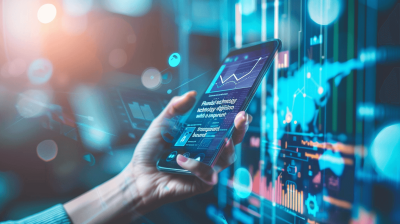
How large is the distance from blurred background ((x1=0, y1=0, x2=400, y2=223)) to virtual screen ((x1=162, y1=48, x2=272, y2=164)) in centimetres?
8

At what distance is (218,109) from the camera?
692 mm

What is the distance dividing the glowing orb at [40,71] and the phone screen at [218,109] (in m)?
0.78

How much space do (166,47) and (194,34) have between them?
6.3 inches

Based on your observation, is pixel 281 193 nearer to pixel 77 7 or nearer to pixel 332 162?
pixel 332 162

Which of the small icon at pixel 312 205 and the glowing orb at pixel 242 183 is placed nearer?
the small icon at pixel 312 205

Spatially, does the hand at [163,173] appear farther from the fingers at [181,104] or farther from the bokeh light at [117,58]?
the bokeh light at [117,58]

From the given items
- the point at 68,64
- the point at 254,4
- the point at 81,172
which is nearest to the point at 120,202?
the point at 81,172

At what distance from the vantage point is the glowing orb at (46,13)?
1.06m

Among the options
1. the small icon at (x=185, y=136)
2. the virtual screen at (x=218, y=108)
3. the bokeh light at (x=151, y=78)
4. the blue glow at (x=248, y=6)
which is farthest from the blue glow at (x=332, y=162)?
the bokeh light at (x=151, y=78)

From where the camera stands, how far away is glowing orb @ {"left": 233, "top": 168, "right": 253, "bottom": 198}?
0.79m

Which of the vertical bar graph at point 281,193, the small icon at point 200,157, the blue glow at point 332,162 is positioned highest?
the blue glow at point 332,162

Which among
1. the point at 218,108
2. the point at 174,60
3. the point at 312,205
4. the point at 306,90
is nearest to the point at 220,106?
the point at 218,108

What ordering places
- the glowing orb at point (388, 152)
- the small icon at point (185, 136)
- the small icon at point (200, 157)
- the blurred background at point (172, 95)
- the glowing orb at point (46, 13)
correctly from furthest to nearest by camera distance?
the glowing orb at point (46, 13) < the small icon at point (185, 136) < the small icon at point (200, 157) < the blurred background at point (172, 95) < the glowing orb at point (388, 152)

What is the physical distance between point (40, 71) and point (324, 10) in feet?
3.90
